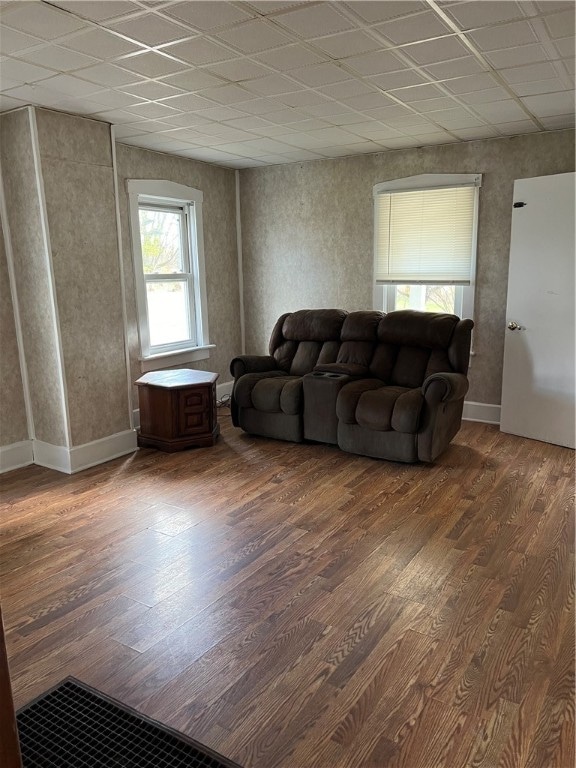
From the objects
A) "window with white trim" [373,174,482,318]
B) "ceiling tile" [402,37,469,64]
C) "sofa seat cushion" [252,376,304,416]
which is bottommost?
"sofa seat cushion" [252,376,304,416]

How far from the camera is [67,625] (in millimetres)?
2254

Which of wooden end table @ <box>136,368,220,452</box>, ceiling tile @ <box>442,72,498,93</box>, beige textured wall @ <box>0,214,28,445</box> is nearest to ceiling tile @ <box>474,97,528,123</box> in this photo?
ceiling tile @ <box>442,72,498,93</box>

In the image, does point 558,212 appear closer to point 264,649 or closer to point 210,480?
point 210,480

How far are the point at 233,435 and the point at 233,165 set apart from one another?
2740 mm

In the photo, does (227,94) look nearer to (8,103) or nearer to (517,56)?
(8,103)

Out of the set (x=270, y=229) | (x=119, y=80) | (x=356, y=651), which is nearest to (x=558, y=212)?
(x=270, y=229)

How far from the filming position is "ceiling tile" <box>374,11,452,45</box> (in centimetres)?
233

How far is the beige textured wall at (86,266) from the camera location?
12.1 ft

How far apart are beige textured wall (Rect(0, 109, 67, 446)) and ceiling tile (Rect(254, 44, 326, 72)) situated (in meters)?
1.72

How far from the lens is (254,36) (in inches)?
97.2

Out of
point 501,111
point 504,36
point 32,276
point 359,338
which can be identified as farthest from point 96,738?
point 501,111

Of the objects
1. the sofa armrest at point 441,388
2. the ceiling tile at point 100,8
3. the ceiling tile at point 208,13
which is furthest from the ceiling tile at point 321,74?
the sofa armrest at point 441,388

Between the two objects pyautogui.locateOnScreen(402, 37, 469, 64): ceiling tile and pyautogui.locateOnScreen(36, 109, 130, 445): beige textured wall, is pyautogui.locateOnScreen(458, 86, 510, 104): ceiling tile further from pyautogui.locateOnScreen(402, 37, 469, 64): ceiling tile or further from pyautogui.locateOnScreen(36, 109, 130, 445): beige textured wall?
pyautogui.locateOnScreen(36, 109, 130, 445): beige textured wall

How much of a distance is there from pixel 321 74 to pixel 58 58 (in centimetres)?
131
